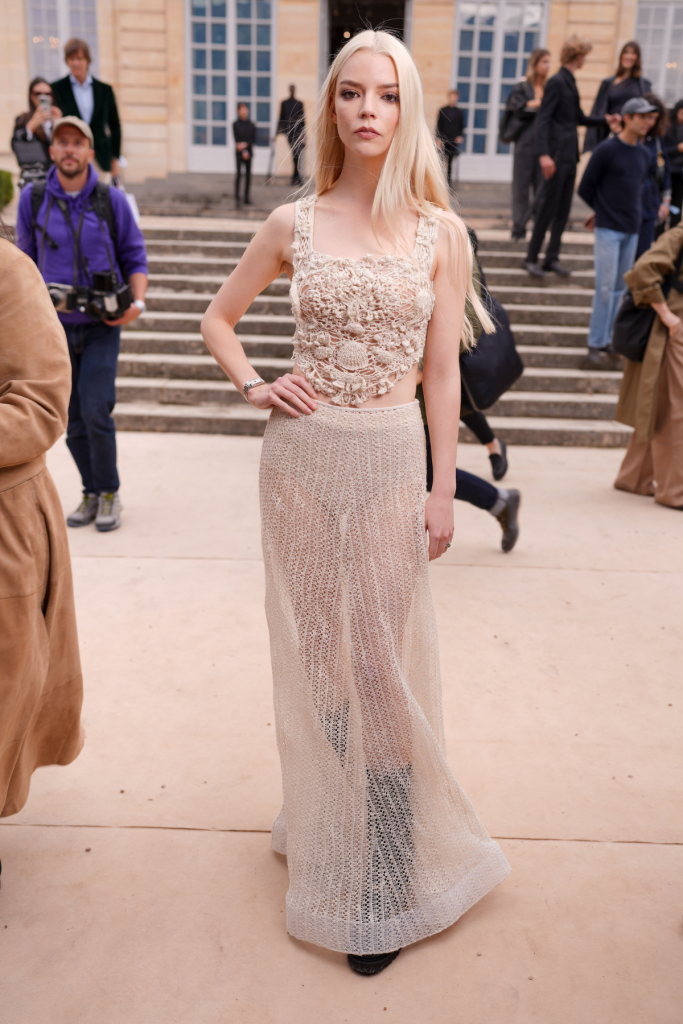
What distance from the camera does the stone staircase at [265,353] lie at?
22.7 ft

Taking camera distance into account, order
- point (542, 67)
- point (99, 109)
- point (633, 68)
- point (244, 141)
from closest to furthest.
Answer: point (633, 68), point (99, 109), point (542, 67), point (244, 141)

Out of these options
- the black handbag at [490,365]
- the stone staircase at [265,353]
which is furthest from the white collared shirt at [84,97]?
the black handbag at [490,365]

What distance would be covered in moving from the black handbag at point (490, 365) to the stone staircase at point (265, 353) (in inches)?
98.9

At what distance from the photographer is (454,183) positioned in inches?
561

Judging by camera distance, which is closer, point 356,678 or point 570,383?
point 356,678

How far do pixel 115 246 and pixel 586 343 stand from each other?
4.91 m

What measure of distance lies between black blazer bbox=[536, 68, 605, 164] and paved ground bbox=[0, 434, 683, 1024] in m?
5.06

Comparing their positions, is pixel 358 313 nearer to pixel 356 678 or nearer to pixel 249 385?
pixel 249 385

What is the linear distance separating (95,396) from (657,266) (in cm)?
335

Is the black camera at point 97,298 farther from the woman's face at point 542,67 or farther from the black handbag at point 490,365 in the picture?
the woman's face at point 542,67

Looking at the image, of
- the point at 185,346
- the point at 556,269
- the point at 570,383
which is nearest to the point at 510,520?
the point at 570,383

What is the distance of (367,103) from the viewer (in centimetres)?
191

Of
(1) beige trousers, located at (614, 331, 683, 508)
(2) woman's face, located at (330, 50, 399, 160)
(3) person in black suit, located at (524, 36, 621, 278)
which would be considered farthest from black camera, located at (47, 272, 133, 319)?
(3) person in black suit, located at (524, 36, 621, 278)

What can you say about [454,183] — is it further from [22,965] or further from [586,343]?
[22,965]
